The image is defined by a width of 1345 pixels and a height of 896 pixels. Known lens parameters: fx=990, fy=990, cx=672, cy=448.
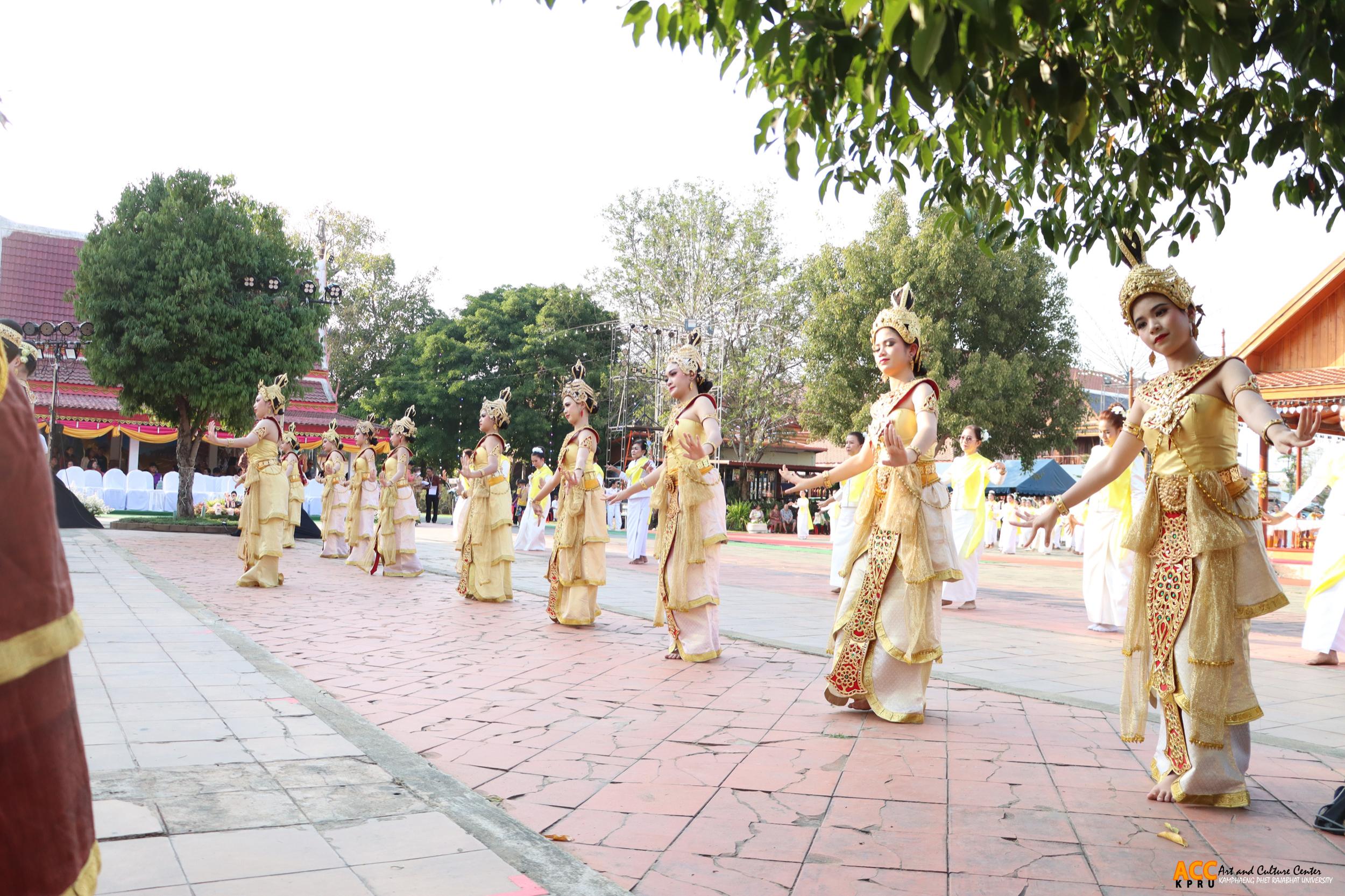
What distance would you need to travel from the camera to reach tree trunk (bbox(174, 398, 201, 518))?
21.9 metres

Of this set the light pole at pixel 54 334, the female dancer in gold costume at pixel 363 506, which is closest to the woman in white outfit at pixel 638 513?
the female dancer in gold costume at pixel 363 506

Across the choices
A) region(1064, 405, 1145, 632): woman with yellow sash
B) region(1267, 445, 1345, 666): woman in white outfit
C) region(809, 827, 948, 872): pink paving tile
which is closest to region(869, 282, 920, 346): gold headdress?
region(809, 827, 948, 872): pink paving tile

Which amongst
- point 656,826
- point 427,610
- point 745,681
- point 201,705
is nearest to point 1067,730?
Answer: point 745,681

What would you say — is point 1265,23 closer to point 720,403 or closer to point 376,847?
point 376,847

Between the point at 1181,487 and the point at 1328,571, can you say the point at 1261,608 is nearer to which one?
the point at 1181,487

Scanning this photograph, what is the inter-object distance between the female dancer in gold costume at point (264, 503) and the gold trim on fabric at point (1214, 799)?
8.95m

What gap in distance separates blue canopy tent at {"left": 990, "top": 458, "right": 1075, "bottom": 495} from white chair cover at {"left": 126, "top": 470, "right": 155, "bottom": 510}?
27.8 m

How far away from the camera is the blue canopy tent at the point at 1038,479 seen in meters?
36.3

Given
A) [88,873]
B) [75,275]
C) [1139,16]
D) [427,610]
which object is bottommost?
[427,610]

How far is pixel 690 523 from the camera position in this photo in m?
6.68

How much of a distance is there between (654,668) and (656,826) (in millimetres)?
3010

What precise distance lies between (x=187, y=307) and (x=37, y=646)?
21.6 m

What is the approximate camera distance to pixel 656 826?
10.9 feet

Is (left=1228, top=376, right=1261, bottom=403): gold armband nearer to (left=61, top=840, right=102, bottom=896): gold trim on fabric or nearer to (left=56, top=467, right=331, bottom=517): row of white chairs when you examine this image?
(left=61, top=840, right=102, bottom=896): gold trim on fabric
